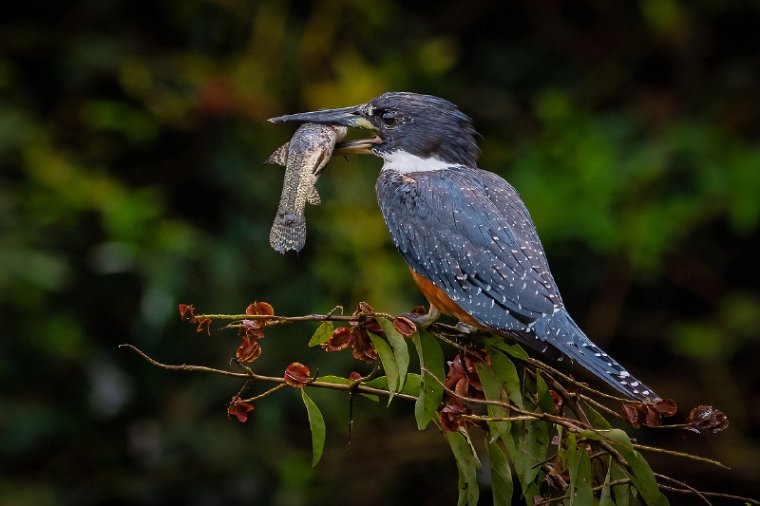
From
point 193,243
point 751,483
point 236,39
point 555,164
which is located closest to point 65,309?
point 193,243

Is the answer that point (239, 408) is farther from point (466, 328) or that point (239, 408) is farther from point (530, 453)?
point (466, 328)

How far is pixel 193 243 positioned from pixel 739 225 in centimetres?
211

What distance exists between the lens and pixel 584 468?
2.22m

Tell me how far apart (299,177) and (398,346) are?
2.22 feet

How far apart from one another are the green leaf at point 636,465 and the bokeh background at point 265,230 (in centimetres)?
248

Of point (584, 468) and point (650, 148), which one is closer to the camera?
point (584, 468)

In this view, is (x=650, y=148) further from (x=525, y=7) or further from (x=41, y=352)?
(x=41, y=352)

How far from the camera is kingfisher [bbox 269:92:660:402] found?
2664mm

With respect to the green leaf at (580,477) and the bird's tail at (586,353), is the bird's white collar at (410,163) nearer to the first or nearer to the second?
the bird's tail at (586,353)

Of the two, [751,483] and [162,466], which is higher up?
[751,483]

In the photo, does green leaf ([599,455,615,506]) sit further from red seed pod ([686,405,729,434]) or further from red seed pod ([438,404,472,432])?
red seed pod ([438,404,472,432])

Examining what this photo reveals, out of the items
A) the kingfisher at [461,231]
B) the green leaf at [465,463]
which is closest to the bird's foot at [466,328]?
the kingfisher at [461,231]

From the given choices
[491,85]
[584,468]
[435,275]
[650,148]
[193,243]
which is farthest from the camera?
[491,85]

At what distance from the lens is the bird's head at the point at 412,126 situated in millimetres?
3201
